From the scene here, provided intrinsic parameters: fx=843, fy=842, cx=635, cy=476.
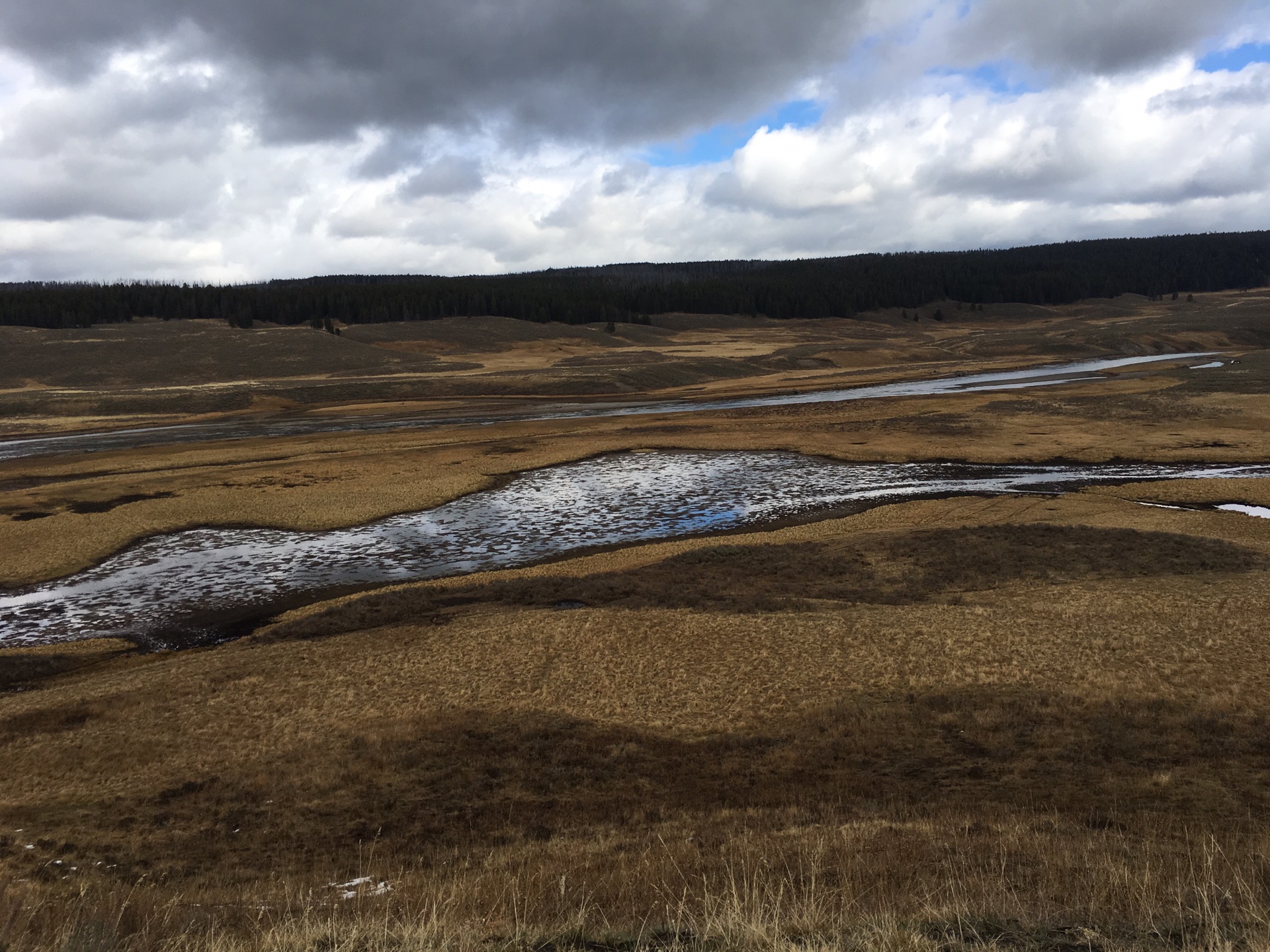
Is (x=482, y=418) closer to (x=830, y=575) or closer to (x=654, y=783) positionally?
(x=830, y=575)

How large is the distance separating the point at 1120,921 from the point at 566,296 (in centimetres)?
16900

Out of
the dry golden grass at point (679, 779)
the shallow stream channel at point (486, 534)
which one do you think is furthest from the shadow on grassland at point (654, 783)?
the shallow stream channel at point (486, 534)

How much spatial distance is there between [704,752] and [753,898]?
20.0ft

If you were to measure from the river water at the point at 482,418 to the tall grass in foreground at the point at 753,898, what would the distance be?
56140 mm

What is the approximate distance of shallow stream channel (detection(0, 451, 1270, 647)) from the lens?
82.5ft

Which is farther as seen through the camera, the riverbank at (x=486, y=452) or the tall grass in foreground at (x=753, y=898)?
the riverbank at (x=486, y=452)

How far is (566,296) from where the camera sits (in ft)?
559

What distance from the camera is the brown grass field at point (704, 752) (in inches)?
323

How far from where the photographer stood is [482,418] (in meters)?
69.8

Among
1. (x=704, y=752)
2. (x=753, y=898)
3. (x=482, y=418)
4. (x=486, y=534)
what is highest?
(x=753, y=898)

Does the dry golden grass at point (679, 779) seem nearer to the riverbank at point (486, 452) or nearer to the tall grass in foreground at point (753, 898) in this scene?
the tall grass in foreground at point (753, 898)

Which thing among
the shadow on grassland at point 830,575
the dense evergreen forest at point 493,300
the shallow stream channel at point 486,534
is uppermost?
the dense evergreen forest at point 493,300

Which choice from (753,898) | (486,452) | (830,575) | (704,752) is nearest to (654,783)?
(704,752)

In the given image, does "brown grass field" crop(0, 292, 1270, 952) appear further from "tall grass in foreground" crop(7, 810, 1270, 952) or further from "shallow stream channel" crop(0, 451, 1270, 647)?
"shallow stream channel" crop(0, 451, 1270, 647)
